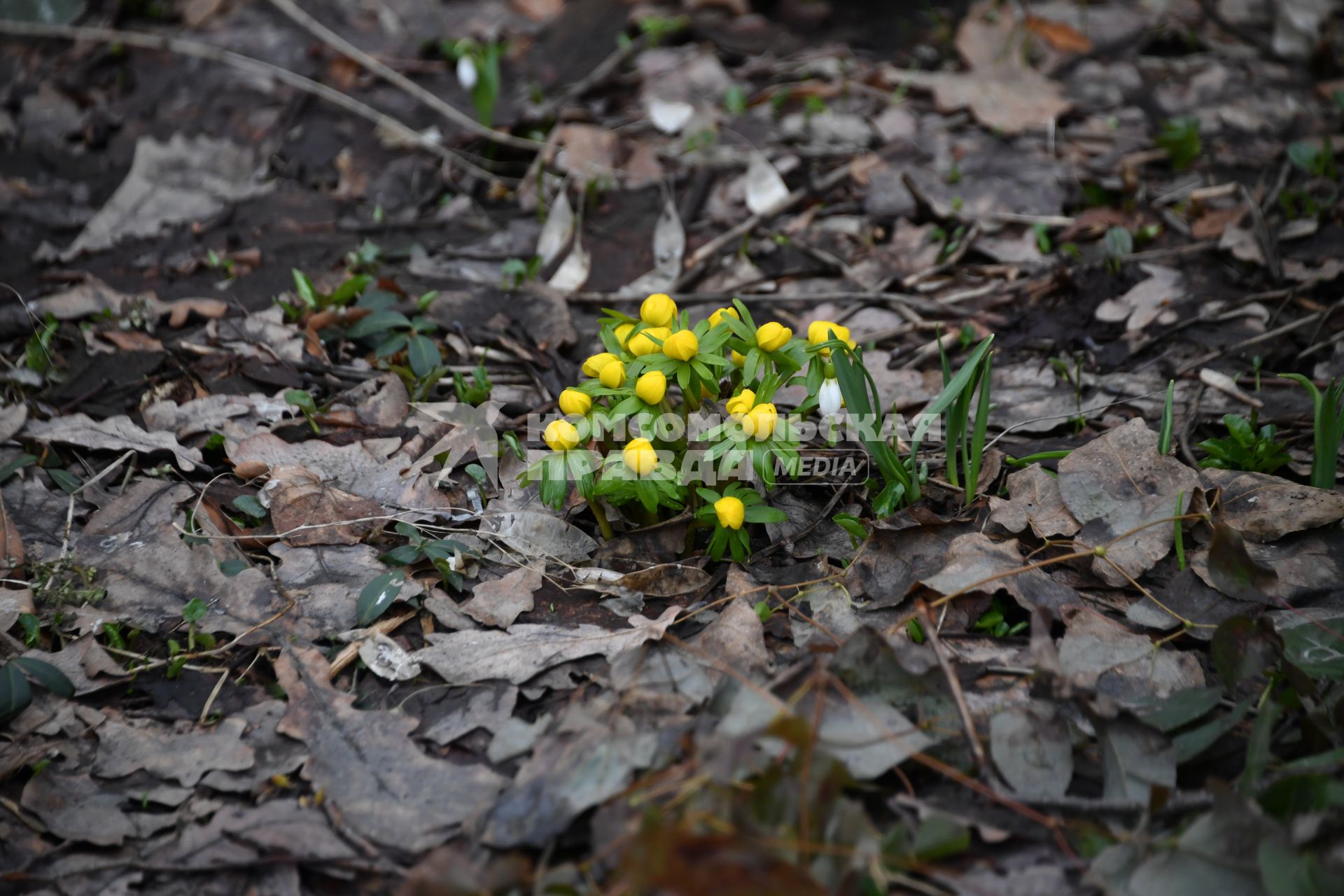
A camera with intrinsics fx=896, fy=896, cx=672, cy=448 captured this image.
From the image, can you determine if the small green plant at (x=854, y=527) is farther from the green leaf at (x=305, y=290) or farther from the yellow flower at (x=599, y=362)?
the green leaf at (x=305, y=290)

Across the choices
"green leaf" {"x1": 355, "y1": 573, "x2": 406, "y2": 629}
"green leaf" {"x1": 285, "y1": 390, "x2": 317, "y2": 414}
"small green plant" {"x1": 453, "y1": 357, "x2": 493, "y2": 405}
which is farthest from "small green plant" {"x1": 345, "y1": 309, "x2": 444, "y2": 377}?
"green leaf" {"x1": 355, "y1": 573, "x2": 406, "y2": 629}

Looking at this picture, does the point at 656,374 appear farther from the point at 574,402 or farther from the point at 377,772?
the point at 377,772

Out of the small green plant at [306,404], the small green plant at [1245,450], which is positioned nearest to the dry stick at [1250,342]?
the small green plant at [1245,450]

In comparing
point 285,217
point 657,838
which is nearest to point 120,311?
point 285,217

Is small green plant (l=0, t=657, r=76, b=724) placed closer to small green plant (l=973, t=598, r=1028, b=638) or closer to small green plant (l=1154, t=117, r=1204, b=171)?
small green plant (l=973, t=598, r=1028, b=638)

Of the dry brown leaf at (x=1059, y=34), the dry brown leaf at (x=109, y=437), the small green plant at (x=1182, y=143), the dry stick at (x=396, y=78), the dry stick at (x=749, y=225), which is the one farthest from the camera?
the dry brown leaf at (x=1059, y=34)
